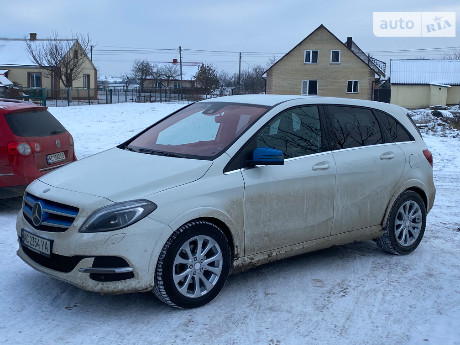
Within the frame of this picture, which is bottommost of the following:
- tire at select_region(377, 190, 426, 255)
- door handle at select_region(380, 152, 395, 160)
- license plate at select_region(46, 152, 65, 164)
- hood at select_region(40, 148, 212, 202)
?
tire at select_region(377, 190, 426, 255)

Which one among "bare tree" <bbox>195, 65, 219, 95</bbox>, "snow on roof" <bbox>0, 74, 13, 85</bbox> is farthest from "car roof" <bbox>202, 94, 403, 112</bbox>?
"bare tree" <bbox>195, 65, 219, 95</bbox>

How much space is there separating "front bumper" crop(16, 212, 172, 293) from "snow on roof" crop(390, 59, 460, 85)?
56.6 m

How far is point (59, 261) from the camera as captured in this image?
3.99 m

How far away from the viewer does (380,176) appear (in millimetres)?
5488

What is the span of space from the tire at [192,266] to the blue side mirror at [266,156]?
0.66 metres

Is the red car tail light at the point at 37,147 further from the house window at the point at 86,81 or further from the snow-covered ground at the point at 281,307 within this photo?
the house window at the point at 86,81

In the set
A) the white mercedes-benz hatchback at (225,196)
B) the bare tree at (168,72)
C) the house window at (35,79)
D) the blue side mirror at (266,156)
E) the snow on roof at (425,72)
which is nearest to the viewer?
the white mercedes-benz hatchback at (225,196)

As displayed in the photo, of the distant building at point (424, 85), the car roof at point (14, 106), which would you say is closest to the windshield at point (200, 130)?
the car roof at point (14, 106)

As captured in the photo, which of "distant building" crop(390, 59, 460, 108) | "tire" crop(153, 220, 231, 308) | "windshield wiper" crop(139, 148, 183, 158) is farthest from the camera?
"distant building" crop(390, 59, 460, 108)

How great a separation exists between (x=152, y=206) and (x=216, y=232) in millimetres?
601

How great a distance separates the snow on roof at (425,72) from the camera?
57000mm

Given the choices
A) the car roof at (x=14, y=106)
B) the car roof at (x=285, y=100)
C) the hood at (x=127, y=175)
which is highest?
the car roof at (x=285, y=100)

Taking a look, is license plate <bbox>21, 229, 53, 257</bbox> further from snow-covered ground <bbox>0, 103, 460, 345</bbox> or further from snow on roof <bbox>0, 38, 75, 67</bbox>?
snow on roof <bbox>0, 38, 75, 67</bbox>

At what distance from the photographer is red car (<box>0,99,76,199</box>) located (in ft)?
22.5
